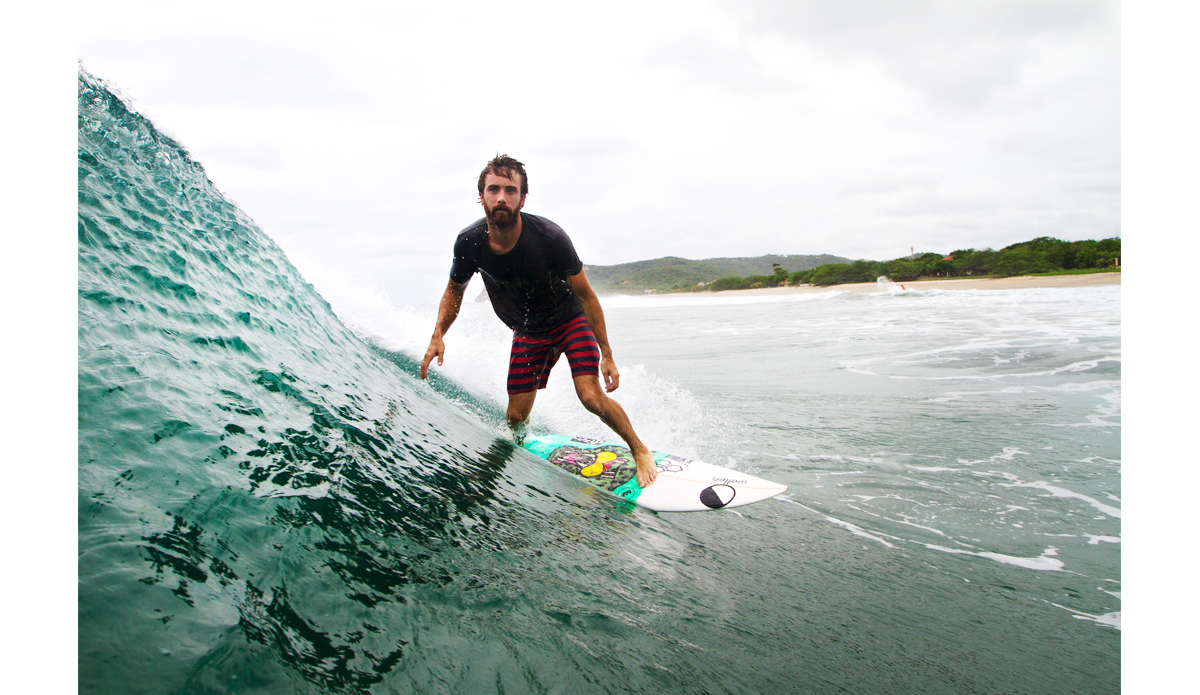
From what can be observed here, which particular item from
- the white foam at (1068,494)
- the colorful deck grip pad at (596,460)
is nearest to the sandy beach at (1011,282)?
the white foam at (1068,494)

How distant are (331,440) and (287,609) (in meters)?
1.43

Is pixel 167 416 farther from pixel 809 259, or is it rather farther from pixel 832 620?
pixel 809 259

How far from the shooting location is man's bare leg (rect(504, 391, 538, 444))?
189 inches

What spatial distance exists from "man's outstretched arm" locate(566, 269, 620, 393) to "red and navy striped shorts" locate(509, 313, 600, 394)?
0.11 m

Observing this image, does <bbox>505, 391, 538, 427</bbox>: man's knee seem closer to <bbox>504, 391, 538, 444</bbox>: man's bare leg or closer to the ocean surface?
<bbox>504, 391, 538, 444</bbox>: man's bare leg

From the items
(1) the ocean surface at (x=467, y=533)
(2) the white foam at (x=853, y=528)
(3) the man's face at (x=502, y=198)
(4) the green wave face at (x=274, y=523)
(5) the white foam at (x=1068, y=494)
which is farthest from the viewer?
(3) the man's face at (x=502, y=198)

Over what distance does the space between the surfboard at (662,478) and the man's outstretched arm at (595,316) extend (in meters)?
0.66

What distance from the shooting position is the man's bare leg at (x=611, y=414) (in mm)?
4066

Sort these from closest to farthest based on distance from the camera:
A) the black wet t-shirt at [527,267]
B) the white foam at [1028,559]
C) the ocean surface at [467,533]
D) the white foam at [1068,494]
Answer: the ocean surface at [467,533] → the white foam at [1028,559] → the white foam at [1068,494] → the black wet t-shirt at [527,267]

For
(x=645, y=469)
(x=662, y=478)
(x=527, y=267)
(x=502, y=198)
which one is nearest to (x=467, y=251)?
(x=527, y=267)

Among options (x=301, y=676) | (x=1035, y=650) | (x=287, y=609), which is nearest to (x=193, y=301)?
(x=287, y=609)

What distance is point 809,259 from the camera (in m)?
61.4

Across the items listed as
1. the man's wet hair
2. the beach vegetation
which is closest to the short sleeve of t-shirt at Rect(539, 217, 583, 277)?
the man's wet hair

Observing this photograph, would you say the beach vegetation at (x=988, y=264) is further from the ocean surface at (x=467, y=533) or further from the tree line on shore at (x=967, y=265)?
the ocean surface at (x=467, y=533)
